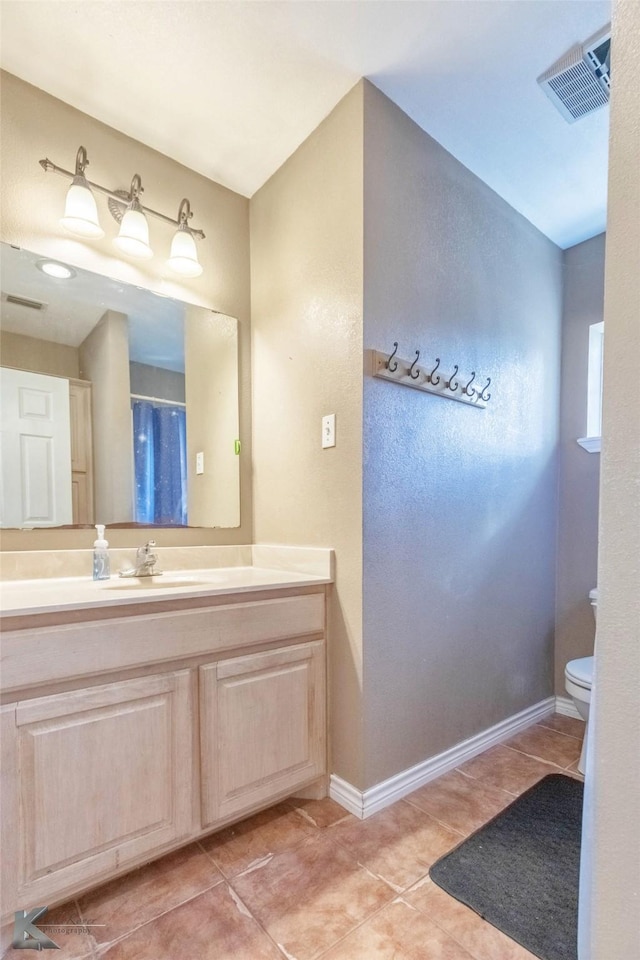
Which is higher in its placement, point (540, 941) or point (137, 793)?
point (137, 793)

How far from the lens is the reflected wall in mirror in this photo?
1.52 metres

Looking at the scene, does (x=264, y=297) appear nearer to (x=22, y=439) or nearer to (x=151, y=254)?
(x=151, y=254)

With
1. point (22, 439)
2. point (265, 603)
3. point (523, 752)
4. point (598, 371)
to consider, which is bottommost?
point (523, 752)

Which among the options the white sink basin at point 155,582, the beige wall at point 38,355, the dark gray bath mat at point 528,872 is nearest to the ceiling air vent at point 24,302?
the beige wall at point 38,355

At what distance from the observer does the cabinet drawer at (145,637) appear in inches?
41.7

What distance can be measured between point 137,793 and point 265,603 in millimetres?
591

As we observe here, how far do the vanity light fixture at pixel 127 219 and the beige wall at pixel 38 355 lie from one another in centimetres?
41

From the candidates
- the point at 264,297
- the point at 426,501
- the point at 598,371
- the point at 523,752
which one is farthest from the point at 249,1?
the point at 523,752

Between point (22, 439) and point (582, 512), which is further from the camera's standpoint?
point (582, 512)

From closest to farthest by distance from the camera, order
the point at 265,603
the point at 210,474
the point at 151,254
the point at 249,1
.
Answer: the point at 249,1 < the point at 265,603 < the point at 151,254 < the point at 210,474

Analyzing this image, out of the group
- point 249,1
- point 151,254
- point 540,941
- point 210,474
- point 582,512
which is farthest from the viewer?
point 582,512

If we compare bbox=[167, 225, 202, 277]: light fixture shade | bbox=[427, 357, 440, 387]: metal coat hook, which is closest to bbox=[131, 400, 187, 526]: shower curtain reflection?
bbox=[167, 225, 202, 277]: light fixture shade

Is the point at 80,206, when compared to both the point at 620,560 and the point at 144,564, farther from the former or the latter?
the point at 620,560

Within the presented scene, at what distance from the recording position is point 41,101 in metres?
1.56
